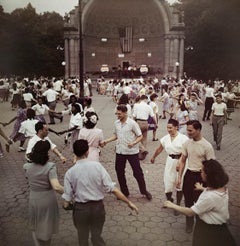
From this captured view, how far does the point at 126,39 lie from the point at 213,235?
41137mm

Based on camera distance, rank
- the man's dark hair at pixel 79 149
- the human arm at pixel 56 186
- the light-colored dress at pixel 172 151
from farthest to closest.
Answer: the light-colored dress at pixel 172 151
the man's dark hair at pixel 79 149
the human arm at pixel 56 186

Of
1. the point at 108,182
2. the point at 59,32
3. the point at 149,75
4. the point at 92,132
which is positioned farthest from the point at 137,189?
the point at 59,32

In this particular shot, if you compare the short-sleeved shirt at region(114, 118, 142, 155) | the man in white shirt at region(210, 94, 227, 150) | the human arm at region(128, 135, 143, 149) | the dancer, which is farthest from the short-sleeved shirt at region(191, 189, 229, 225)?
the man in white shirt at region(210, 94, 227, 150)

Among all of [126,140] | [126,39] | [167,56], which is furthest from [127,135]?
[126,39]

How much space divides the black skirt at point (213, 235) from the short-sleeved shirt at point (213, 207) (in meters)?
0.07

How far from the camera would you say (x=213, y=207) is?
383 cm

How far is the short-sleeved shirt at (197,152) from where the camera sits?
558 cm

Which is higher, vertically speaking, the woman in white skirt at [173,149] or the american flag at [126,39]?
the american flag at [126,39]

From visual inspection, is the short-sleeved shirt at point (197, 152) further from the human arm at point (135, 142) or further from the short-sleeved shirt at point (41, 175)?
the short-sleeved shirt at point (41, 175)

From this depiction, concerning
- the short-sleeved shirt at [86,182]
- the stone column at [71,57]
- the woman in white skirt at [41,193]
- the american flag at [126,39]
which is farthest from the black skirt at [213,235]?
the american flag at [126,39]

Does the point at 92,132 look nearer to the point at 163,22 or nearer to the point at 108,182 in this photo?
the point at 108,182

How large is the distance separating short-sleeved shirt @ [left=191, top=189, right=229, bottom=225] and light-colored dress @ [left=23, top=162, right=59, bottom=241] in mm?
1859

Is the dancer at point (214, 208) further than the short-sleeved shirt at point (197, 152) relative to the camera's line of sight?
No

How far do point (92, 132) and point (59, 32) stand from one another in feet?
147
